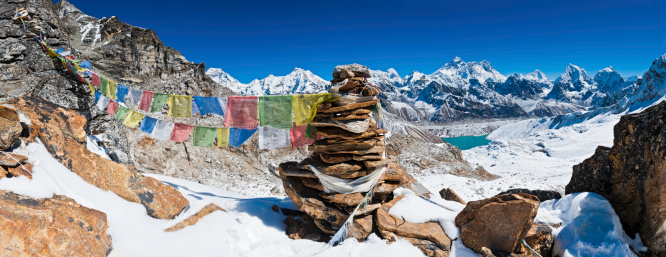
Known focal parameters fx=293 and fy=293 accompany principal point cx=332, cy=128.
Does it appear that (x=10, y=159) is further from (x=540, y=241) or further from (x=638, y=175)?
(x=638, y=175)

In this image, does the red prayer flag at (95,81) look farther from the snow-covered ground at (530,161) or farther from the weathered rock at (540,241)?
the snow-covered ground at (530,161)

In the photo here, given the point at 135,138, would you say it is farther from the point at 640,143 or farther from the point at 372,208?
the point at 640,143

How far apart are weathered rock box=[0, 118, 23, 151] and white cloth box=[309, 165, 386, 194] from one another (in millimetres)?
5868

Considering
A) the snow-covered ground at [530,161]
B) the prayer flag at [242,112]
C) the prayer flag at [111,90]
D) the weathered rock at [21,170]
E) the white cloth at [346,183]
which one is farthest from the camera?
the snow-covered ground at [530,161]

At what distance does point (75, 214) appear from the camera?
4.83 metres

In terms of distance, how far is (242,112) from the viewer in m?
9.70

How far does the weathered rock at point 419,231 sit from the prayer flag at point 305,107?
11.0 feet

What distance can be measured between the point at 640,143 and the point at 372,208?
5.91m

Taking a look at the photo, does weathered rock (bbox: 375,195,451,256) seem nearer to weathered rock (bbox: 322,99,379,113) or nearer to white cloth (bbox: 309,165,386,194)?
white cloth (bbox: 309,165,386,194)

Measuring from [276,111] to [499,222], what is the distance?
663cm

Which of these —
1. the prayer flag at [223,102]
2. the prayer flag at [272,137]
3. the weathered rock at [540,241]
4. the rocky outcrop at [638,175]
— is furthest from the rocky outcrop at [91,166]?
the rocky outcrop at [638,175]

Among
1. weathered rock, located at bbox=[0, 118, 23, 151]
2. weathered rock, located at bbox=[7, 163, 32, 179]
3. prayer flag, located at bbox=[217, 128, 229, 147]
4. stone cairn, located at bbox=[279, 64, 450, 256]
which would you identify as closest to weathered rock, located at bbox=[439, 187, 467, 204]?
stone cairn, located at bbox=[279, 64, 450, 256]

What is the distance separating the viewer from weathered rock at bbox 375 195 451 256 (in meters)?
6.18

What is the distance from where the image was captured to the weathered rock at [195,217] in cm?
636
